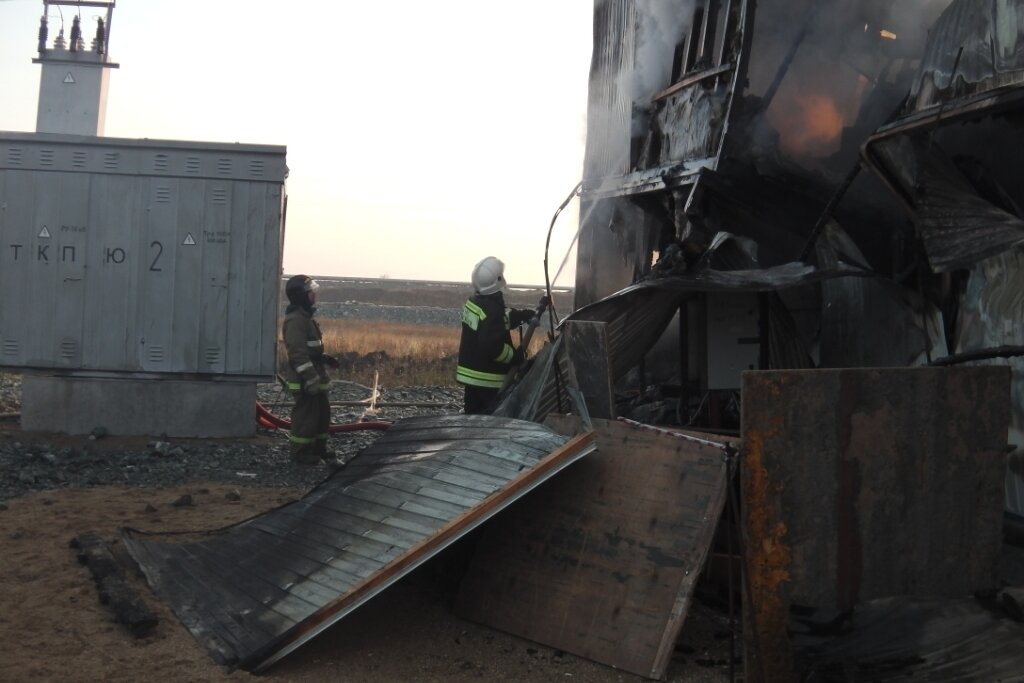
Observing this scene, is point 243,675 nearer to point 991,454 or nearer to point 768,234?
point 991,454

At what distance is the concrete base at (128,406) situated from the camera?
10492 millimetres

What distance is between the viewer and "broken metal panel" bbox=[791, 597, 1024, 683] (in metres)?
4.01

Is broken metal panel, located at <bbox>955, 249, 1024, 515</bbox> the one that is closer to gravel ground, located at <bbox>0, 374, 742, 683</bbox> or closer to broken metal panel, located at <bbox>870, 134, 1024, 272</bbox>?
broken metal panel, located at <bbox>870, 134, 1024, 272</bbox>

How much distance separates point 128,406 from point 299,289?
8.34ft

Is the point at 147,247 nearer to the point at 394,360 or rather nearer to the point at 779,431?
the point at 779,431

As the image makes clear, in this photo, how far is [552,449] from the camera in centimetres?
510

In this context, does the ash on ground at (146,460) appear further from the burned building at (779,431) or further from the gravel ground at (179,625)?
the burned building at (779,431)

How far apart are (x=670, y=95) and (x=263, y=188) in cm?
427

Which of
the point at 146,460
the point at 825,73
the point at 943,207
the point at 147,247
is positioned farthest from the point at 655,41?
the point at 146,460

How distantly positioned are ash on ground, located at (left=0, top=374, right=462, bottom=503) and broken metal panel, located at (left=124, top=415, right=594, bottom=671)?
2.54 m

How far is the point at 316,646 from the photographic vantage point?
15.4 feet

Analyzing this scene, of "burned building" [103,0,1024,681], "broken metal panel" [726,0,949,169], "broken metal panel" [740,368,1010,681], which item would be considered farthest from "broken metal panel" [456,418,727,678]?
"broken metal panel" [726,0,949,169]

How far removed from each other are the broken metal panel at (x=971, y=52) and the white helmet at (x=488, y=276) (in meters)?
3.32

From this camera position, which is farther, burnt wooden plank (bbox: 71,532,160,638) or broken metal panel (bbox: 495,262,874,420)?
broken metal panel (bbox: 495,262,874,420)
